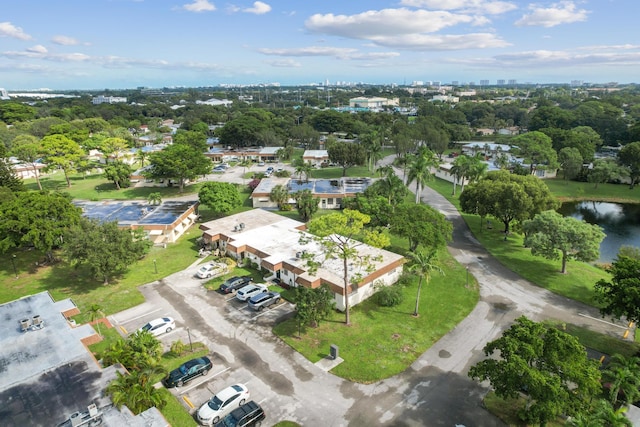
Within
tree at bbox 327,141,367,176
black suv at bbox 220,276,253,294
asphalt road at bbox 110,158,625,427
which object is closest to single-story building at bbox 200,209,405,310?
black suv at bbox 220,276,253,294

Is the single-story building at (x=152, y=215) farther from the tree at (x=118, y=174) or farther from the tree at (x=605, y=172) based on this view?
the tree at (x=605, y=172)

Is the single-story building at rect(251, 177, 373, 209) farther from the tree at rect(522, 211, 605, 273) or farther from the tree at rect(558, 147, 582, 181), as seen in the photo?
the tree at rect(558, 147, 582, 181)

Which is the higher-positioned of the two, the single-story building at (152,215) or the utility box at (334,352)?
the single-story building at (152,215)

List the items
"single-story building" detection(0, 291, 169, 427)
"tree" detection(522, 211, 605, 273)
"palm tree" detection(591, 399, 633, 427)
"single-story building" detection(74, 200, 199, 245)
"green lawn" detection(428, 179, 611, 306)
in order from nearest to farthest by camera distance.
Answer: "palm tree" detection(591, 399, 633, 427)
"single-story building" detection(0, 291, 169, 427)
"tree" detection(522, 211, 605, 273)
"green lawn" detection(428, 179, 611, 306)
"single-story building" detection(74, 200, 199, 245)

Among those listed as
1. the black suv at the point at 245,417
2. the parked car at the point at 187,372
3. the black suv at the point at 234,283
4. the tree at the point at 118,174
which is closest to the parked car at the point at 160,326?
the parked car at the point at 187,372

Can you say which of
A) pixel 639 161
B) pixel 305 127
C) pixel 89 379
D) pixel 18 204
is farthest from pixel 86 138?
pixel 639 161

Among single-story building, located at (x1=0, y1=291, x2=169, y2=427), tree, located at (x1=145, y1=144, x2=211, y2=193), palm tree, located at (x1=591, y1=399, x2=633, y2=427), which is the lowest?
single-story building, located at (x1=0, y1=291, x2=169, y2=427)
